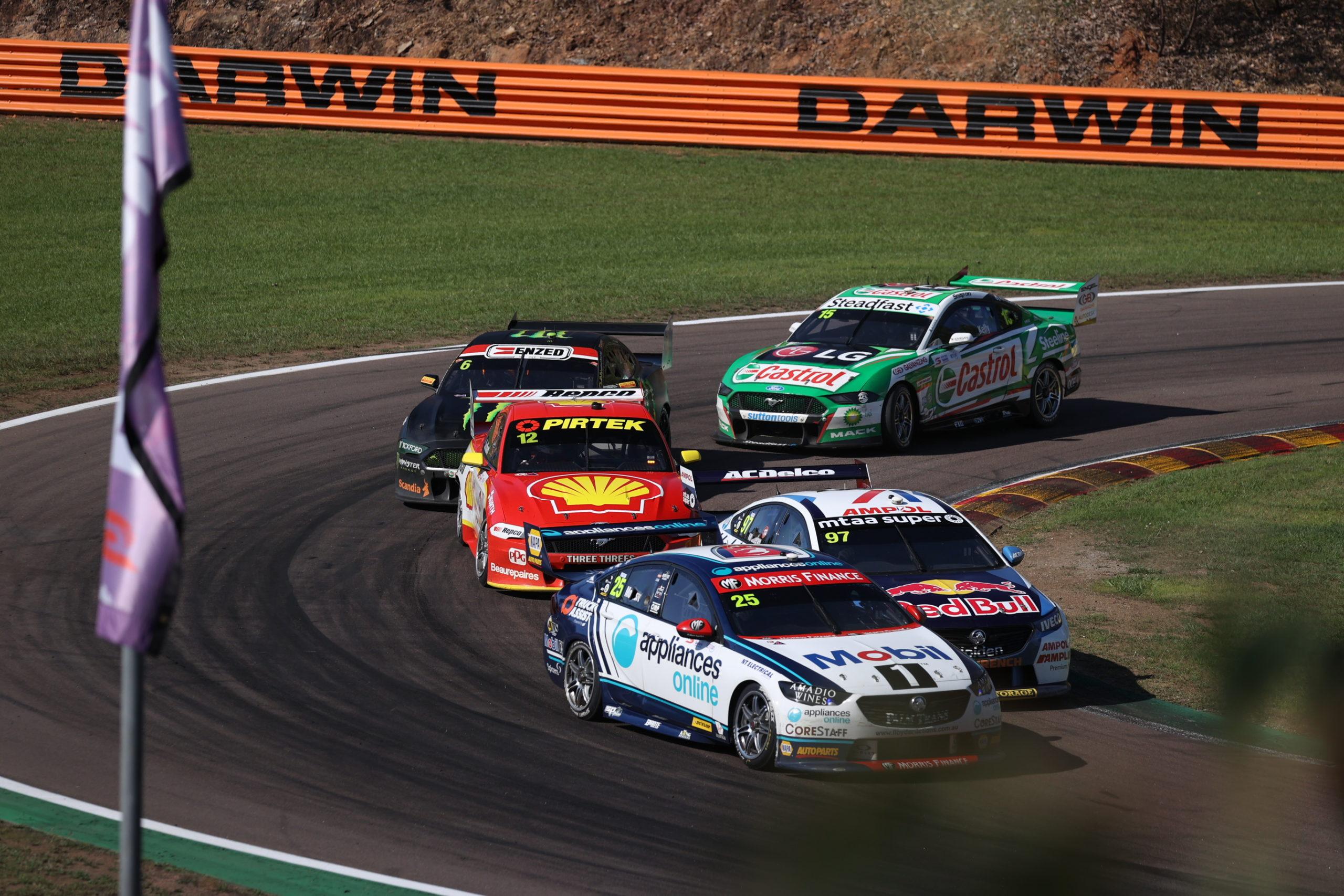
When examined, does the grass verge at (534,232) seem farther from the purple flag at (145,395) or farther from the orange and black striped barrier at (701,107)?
the purple flag at (145,395)

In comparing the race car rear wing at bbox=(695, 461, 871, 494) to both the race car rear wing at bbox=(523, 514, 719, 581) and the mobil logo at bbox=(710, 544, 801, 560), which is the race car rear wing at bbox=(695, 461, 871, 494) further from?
the mobil logo at bbox=(710, 544, 801, 560)

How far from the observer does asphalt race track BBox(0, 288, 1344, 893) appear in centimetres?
194

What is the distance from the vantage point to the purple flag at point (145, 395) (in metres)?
3.79

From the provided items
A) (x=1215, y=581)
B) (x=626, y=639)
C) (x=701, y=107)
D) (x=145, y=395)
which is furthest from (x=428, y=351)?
(x=1215, y=581)

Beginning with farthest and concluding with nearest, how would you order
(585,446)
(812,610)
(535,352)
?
(535,352) → (585,446) → (812,610)

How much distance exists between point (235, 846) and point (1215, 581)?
7627mm

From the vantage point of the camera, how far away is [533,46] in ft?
135

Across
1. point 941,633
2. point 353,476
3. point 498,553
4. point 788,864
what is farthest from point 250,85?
point 788,864

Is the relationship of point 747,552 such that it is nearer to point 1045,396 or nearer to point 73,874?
point 73,874

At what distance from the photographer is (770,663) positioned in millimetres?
10391

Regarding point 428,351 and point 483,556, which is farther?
point 428,351

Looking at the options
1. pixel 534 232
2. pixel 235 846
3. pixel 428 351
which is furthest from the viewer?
pixel 534 232

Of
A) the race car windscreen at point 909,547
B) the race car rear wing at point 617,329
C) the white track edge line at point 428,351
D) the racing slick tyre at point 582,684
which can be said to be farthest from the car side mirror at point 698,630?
the white track edge line at point 428,351

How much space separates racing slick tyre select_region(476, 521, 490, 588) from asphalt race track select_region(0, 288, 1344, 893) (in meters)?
0.19
